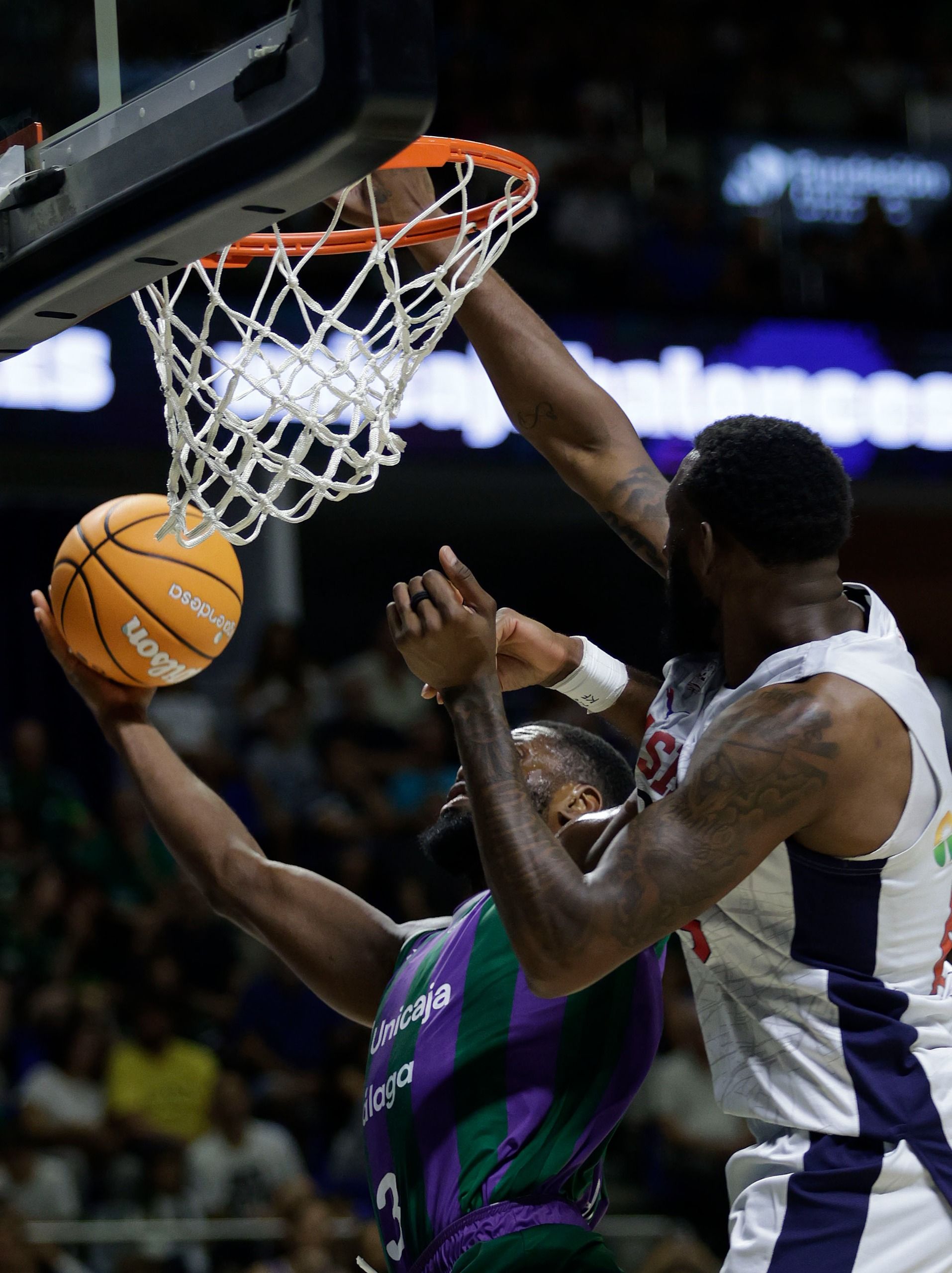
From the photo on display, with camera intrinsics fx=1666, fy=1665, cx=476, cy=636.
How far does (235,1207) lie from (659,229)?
5958mm

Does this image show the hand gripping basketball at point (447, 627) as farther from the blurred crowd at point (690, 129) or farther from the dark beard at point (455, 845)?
the blurred crowd at point (690, 129)

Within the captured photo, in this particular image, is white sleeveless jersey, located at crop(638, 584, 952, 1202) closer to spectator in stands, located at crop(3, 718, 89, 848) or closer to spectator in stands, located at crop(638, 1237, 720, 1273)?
spectator in stands, located at crop(638, 1237, 720, 1273)

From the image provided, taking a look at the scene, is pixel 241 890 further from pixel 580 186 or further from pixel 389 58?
pixel 580 186

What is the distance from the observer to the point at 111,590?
317 cm

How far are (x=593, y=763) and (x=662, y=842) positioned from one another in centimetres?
103

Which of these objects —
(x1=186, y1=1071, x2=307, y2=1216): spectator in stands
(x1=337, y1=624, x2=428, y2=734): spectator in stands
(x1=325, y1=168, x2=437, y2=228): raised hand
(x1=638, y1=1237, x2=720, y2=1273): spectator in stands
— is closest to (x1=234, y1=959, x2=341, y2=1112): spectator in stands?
(x1=186, y1=1071, x2=307, y2=1216): spectator in stands

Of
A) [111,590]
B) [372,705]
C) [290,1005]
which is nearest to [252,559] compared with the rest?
[372,705]

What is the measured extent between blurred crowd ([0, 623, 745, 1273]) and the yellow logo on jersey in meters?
3.83

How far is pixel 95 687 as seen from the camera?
131 inches

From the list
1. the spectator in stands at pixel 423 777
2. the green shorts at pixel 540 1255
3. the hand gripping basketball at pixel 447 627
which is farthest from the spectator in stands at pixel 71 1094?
the hand gripping basketball at pixel 447 627

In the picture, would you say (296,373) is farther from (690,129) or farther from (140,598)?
(690,129)

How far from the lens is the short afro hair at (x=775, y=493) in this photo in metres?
2.31

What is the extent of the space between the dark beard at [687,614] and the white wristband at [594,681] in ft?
1.20

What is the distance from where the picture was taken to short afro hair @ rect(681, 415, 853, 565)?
7.59 feet
